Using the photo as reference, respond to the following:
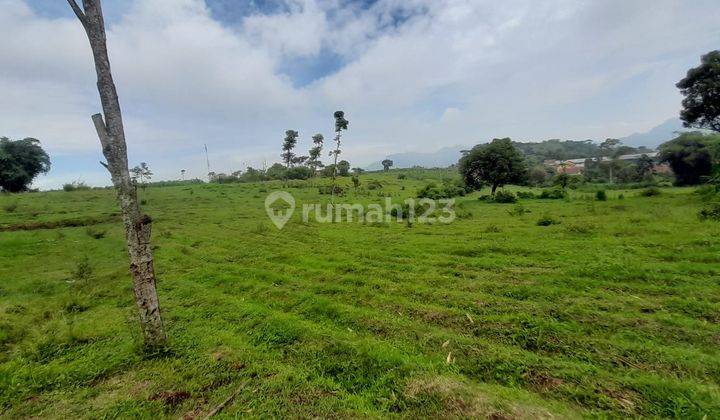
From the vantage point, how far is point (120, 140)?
5.04 meters

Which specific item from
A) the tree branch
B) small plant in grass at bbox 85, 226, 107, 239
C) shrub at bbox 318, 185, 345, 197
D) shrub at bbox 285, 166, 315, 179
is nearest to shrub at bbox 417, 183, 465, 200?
shrub at bbox 318, 185, 345, 197

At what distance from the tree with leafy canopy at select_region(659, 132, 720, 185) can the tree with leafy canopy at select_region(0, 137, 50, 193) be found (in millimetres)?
79202

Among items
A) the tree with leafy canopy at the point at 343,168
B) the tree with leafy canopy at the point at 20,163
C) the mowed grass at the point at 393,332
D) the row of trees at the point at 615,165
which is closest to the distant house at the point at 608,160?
the row of trees at the point at 615,165

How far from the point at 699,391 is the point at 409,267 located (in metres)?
6.43

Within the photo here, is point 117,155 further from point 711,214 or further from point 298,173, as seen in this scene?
point 298,173

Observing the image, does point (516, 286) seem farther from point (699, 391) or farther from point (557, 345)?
point (699, 391)

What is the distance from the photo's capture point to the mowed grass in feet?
12.9

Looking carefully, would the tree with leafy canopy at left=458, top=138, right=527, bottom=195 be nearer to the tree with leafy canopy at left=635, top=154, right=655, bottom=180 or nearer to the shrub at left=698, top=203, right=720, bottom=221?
the shrub at left=698, top=203, right=720, bottom=221

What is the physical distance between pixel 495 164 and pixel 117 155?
31436 mm

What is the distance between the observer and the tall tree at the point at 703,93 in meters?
23.2

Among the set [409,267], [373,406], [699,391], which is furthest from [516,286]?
[373,406]

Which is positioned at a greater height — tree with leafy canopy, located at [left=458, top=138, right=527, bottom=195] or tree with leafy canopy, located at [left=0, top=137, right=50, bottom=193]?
tree with leafy canopy, located at [left=0, top=137, right=50, bottom=193]

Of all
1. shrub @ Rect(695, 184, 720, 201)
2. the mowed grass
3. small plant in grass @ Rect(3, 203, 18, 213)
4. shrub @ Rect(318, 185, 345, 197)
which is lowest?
the mowed grass

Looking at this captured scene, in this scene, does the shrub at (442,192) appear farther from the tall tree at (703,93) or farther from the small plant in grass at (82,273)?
the small plant in grass at (82,273)
